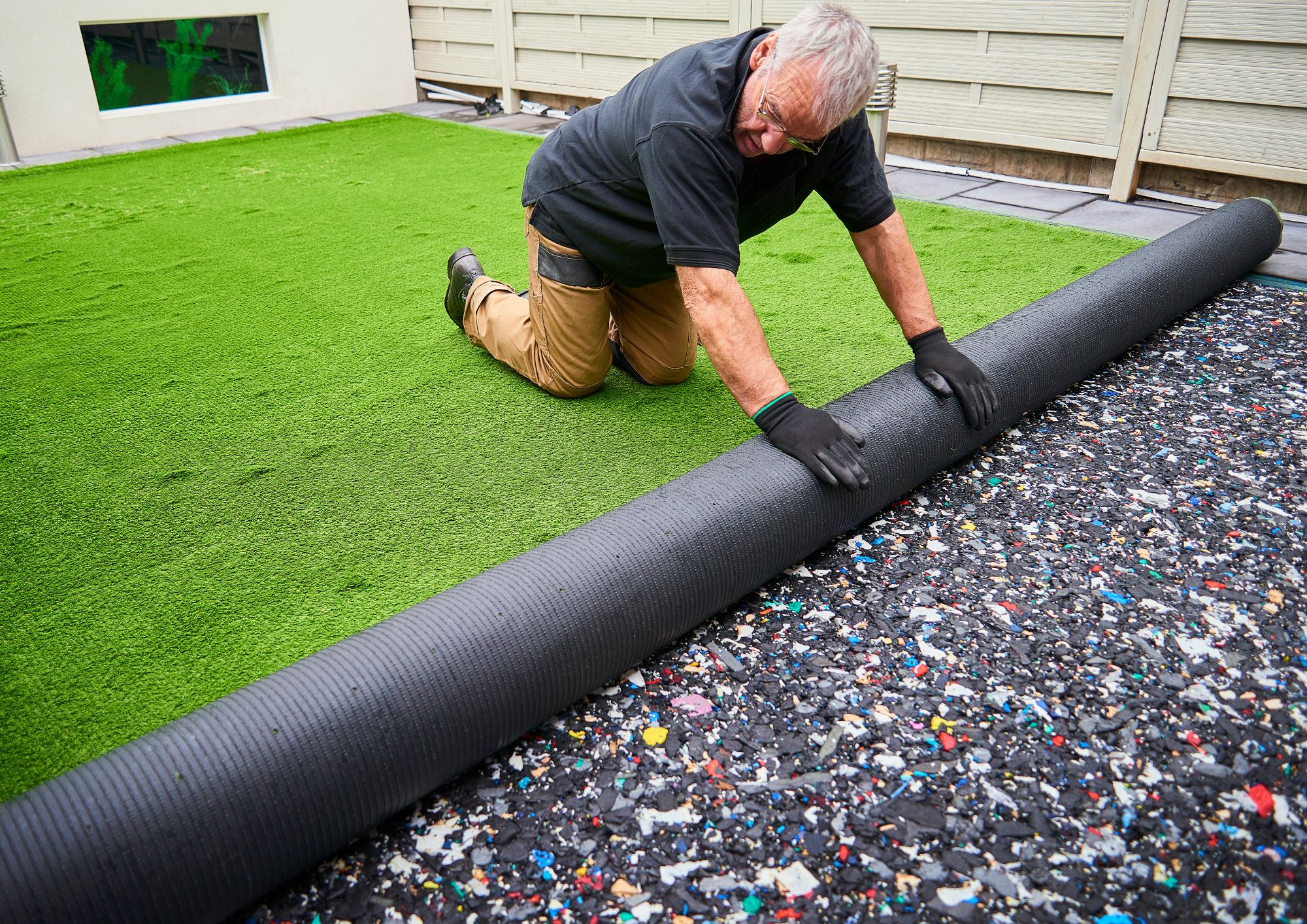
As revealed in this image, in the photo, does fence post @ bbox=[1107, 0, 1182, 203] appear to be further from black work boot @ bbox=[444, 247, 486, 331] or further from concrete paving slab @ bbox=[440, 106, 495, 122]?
concrete paving slab @ bbox=[440, 106, 495, 122]

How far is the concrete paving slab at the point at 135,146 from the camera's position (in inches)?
217

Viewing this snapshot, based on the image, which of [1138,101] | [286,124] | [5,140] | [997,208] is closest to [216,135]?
[286,124]

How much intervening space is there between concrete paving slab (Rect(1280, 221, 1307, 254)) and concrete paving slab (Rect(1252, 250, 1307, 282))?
58 millimetres

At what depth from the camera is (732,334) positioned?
5.30 ft

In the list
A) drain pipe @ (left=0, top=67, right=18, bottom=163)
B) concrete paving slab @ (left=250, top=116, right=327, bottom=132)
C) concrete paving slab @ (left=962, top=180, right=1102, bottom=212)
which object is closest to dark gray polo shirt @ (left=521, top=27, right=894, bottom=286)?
concrete paving slab @ (left=962, top=180, right=1102, bottom=212)

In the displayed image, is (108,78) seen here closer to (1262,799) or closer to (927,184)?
(927,184)

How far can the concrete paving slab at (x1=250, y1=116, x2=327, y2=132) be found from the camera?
20.1ft

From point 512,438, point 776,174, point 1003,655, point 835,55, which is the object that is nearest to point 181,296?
point 512,438

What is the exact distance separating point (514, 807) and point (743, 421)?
3.89ft

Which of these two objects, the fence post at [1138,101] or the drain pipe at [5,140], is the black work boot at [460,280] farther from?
the drain pipe at [5,140]

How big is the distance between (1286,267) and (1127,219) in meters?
0.76

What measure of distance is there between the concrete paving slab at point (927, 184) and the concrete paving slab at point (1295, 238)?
1279 mm

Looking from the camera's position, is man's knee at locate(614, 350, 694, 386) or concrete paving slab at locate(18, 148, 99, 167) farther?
Result: concrete paving slab at locate(18, 148, 99, 167)

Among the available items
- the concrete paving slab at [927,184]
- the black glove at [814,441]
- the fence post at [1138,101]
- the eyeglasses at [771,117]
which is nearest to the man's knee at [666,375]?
the black glove at [814,441]
